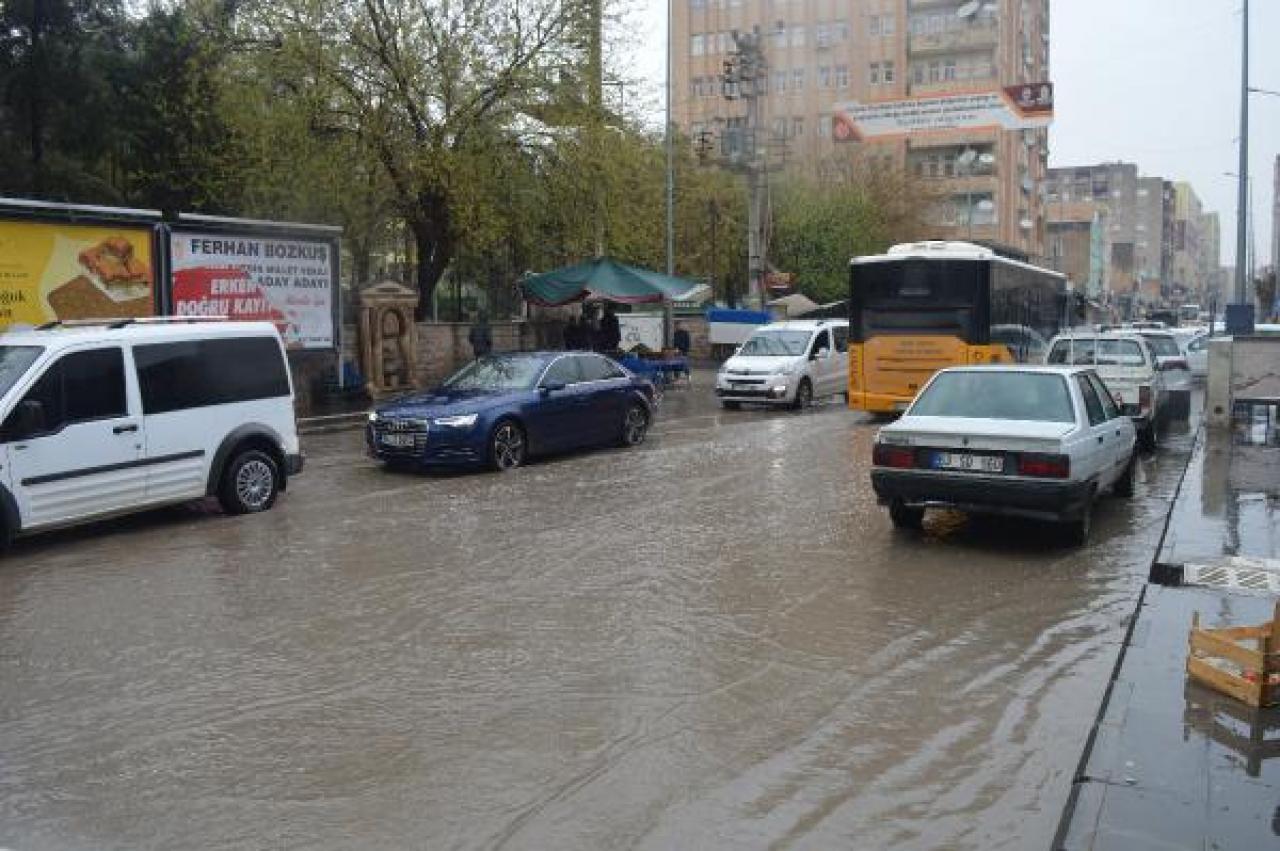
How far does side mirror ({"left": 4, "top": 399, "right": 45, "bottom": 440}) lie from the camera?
31.1 ft

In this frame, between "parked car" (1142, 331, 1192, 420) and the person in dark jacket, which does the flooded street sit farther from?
the person in dark jacket

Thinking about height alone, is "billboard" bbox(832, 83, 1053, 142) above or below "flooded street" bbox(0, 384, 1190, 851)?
above

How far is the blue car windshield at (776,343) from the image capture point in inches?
977

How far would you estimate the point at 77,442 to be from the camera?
394 inches

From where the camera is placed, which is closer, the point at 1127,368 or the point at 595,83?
the point at 1127,368

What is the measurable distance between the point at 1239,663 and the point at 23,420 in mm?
8913

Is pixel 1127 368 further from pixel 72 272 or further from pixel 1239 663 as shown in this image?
pixel 72 272

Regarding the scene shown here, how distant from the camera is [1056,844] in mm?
4254

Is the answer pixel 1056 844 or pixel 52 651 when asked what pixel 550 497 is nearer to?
pixel 52 651

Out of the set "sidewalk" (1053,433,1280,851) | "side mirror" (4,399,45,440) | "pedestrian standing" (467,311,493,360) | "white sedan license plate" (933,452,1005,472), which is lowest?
"sidewalk" (1053,433,1280,851)

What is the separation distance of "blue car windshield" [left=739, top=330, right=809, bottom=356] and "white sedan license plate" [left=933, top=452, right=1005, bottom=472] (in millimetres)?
15092

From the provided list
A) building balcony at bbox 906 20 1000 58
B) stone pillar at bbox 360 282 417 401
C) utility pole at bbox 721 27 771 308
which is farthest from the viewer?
building balcony at bbox 906 20 1000 58

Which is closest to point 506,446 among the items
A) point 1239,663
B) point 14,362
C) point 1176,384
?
point 14,362

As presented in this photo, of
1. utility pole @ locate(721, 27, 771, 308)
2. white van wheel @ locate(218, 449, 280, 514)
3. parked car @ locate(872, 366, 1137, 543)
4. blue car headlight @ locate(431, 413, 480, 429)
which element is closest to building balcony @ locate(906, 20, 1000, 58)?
utility pole @ locate(721, 27, 771, 308)
